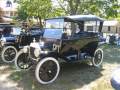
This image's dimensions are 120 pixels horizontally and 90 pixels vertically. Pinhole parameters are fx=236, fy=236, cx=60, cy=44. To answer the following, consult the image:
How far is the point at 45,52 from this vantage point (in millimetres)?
6773

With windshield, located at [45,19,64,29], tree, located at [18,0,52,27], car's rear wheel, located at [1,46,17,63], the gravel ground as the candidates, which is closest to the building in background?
tree, located at [18,0,52,27]

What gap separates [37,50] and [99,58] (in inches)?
117

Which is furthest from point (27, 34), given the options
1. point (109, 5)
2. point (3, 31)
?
point (109, 5)

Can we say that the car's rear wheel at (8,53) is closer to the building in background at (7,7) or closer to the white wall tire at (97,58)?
the white wall tire at (97,58)

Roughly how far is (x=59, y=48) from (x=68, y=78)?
3.15 ft

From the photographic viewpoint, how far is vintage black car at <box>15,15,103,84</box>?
264 inches

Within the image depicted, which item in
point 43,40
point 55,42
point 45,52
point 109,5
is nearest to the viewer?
point 45,52

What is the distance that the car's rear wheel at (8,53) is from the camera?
374 inches

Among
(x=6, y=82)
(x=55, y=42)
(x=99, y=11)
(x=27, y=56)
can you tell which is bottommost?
(x=6, y=82)

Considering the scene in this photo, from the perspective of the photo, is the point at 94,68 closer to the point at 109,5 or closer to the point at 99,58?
the point at 99,58

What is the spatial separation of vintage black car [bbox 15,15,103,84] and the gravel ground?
30 cm

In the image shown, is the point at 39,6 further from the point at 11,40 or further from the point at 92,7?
the point at 11,40

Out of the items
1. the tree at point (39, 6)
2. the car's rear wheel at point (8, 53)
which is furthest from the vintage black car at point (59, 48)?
the tree at point (39, 6)

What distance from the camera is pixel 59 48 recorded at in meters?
7.27
